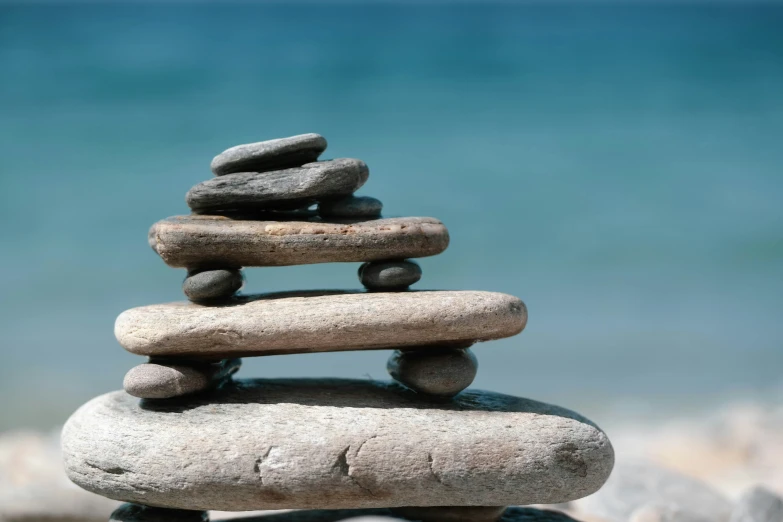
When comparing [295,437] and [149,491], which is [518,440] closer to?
[295,437]

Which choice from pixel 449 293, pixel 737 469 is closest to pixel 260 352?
pixel 449 293

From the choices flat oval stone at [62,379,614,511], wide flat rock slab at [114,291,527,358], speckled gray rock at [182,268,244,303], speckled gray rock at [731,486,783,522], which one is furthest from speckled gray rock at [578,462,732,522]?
speckled gray rock at [182,268,244,303]

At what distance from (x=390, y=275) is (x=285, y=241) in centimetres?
75

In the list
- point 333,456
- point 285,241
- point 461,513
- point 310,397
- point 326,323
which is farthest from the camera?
point 310,397

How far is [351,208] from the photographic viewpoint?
5.58 metres

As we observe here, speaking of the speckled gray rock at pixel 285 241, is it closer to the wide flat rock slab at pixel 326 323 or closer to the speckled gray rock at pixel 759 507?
the wide flat rock slab at pixel 326 323

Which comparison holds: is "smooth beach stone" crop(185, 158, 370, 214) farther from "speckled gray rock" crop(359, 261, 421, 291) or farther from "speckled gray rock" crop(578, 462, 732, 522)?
"speckled gray rock" crop(578, 462, 732, 522)

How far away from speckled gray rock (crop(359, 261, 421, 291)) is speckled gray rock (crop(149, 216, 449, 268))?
0.22 feet

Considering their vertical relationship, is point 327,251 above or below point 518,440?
above

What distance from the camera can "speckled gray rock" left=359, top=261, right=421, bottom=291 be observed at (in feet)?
17.8

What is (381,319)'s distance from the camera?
5.09 meters

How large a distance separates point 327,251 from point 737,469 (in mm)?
7488

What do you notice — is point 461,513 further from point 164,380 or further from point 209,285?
point 209,285

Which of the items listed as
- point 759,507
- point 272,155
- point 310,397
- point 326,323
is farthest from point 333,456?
point 759,507
